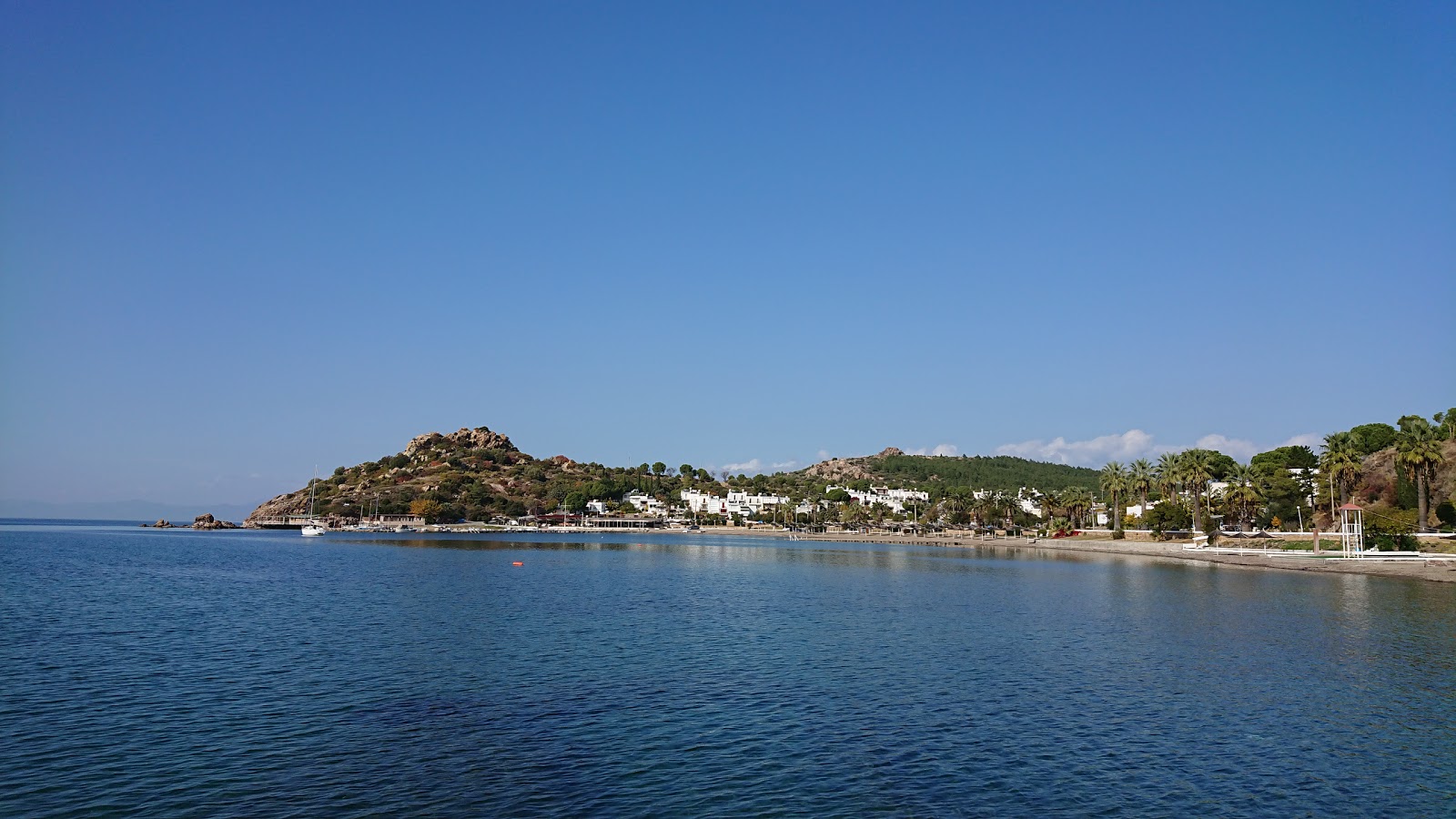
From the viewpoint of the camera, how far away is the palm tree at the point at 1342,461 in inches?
4181

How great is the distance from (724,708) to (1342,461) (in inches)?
4213

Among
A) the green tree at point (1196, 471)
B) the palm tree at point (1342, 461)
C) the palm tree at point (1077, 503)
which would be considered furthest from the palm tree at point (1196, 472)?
the palm tree at point (1077, 503)

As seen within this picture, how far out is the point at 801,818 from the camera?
1820 centimetres

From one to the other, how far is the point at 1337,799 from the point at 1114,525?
476ft

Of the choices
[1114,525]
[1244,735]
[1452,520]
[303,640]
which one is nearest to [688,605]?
[303,640]

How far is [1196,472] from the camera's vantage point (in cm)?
12888

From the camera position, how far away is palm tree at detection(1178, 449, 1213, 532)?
128 meters

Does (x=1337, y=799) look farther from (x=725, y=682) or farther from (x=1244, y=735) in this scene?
(x=725, y=682)

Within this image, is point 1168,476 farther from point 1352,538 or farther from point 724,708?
point 724,708

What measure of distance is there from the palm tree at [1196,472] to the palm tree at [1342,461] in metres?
15.1

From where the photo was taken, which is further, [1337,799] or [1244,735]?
[1244,735]

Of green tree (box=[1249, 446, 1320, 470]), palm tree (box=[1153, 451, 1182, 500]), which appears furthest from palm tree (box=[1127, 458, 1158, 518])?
green tree (box=[1249, 446, 1320, 470])

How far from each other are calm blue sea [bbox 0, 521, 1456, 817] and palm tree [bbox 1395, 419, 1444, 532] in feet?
158

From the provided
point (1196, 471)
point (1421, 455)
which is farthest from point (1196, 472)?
point (1421, 455)
